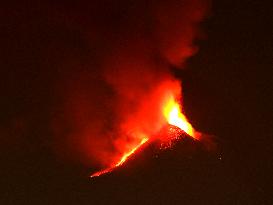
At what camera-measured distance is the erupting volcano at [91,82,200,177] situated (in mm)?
10648

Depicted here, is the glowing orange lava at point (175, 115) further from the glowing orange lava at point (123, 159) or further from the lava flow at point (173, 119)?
the glowing orange lava at point (123, 159)

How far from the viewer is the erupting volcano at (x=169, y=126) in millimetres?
10648

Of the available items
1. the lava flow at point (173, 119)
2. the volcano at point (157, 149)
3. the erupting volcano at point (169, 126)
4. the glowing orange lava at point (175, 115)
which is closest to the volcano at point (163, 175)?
the volcano at point (157, 149)

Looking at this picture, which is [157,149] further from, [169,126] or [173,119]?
[173,119]

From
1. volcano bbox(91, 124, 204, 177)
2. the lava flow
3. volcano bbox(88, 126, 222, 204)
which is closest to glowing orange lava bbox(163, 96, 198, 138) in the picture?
the lava flow

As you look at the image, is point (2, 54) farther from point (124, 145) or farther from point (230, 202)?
point (230, 202)

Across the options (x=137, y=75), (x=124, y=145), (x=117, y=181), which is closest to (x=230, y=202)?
(x=117, y=181)

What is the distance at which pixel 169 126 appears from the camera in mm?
10859

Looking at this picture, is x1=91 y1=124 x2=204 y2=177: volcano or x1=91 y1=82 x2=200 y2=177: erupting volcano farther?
x1=91 y1=82 x2=200 y2=177: erupting volcano

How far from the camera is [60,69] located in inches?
475

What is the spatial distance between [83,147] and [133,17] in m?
2.58

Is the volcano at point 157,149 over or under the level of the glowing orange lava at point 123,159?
over

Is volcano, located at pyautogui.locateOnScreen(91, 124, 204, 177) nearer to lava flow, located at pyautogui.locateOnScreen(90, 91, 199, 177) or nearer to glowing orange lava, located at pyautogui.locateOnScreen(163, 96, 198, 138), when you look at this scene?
lava flow, located at pyautogui.locateOnScreen(90, 91, 199, 177)

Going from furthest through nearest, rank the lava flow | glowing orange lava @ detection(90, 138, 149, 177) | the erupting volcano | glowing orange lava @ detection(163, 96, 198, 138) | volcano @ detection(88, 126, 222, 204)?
glowing orange lava @ detection(163, 96, 198, 138) → the lava flow → the erupting volcano → glowing orange lava @ detection(90, 138, 149, 177) → volcano @ detection(88, 126, 222, 204)
